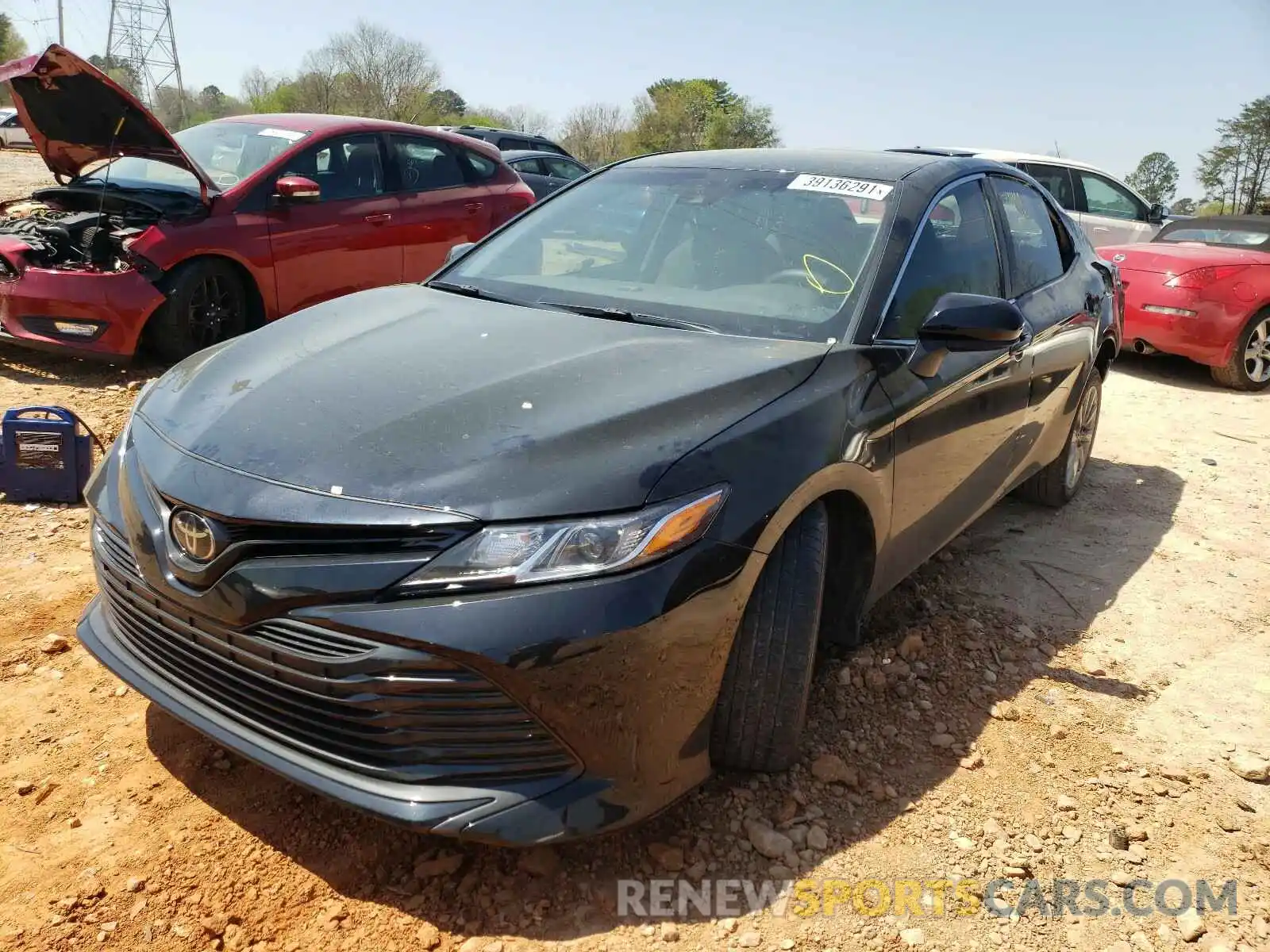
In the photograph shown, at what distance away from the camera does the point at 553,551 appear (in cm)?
197

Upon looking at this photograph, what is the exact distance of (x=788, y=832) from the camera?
2.47 metres

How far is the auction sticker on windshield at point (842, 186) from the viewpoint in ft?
10.5

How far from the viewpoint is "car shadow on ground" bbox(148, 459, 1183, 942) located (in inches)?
87.5

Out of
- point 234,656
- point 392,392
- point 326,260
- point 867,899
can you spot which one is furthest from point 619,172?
point 326,260

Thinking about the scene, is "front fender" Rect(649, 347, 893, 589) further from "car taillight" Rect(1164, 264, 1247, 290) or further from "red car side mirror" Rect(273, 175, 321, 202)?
"car taillight" Rect(1164, 264, 1247, 290)

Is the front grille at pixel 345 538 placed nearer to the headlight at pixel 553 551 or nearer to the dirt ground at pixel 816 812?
the headlight at pixel 553 551

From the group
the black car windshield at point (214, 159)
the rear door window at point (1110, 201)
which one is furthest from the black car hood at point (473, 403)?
the rear door window at point (1110, 201)

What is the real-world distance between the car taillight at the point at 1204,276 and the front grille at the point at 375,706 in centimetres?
772

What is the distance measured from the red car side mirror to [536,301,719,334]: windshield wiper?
12.8 feet

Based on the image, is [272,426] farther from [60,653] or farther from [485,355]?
[60,653]

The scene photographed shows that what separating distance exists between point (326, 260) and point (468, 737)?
5.40 meters

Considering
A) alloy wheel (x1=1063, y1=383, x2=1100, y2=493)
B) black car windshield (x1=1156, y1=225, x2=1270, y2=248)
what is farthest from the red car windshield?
alloy wheel (x1=1063, y1=383, x2=1100, y2=493)

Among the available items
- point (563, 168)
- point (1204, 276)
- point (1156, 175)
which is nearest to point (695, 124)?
point (1156, 175)

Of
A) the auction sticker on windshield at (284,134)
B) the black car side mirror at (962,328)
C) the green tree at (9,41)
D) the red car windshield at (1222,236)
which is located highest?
the green tree at (9,41)
